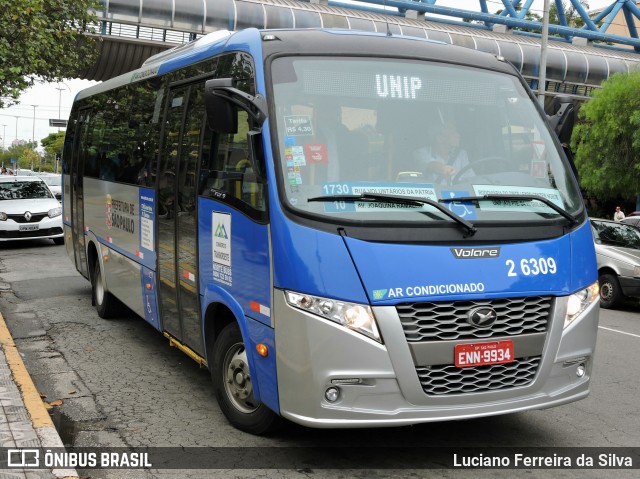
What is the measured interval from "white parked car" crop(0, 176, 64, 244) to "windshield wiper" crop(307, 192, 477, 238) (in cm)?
1499

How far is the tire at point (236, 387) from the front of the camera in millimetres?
5328

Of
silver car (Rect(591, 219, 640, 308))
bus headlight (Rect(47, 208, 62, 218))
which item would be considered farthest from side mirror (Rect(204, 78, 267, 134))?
bus headlight (Rect(47, 208, 62, 218))

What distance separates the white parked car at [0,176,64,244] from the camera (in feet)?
59.4

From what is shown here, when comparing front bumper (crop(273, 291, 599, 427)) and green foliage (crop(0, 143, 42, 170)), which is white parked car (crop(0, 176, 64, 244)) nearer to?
front bumper (crop(273, 291, 599, 427))

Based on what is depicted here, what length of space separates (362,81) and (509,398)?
2227mm

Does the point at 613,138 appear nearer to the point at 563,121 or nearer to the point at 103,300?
the point at 103,300

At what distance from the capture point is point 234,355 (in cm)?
554

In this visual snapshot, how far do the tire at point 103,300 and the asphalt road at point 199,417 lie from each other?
0.24 m

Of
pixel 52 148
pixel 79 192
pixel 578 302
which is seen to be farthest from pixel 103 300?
pixel 52 148

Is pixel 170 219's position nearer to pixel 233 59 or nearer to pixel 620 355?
pixel 233 59

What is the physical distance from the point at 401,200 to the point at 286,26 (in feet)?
86.7

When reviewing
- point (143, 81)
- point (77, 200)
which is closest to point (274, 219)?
point (143, 81)

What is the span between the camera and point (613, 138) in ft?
82.5

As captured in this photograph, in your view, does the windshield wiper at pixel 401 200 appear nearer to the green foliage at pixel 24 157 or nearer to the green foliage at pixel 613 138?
the green foliage at pixel 613 138
